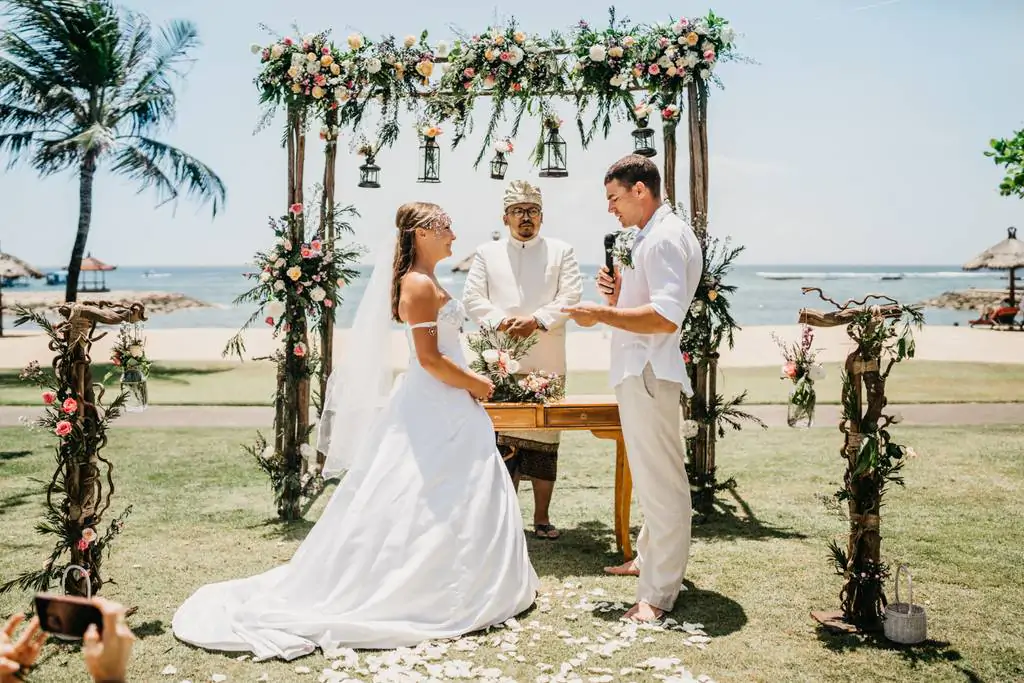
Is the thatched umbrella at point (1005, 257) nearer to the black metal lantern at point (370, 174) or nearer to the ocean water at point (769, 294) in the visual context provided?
the ocean water at point (769, 294)

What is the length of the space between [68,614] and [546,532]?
5149 mm

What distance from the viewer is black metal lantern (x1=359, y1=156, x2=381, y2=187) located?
25.2 feet

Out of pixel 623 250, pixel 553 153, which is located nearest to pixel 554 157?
pixel 553 153

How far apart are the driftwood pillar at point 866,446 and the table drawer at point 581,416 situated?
175cm

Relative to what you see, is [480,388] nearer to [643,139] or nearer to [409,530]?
[409,530]

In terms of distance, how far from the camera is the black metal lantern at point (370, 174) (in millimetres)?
7691

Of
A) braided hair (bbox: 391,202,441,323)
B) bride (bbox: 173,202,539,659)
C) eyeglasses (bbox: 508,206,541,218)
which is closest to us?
→ bride (bbox: 173,202,539,659)

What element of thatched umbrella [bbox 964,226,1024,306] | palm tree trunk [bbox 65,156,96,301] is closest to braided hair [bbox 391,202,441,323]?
palm tree trunk [bbox 65,156,96,301]

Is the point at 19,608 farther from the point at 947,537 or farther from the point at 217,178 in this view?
the point at 217,178

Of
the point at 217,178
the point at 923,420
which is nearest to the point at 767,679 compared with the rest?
the point at 923,420

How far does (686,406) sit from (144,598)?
419 centimetres

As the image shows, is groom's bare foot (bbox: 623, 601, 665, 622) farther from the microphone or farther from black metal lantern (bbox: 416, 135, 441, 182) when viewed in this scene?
black metal lantern (bbox: 416, 135, 441, 182)

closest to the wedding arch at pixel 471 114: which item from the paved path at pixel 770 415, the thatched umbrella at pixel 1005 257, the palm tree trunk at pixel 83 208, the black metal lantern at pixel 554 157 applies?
the black metal lantern at pixel 554 157

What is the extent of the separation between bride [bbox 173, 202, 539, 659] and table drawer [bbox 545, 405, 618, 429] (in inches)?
36.1
